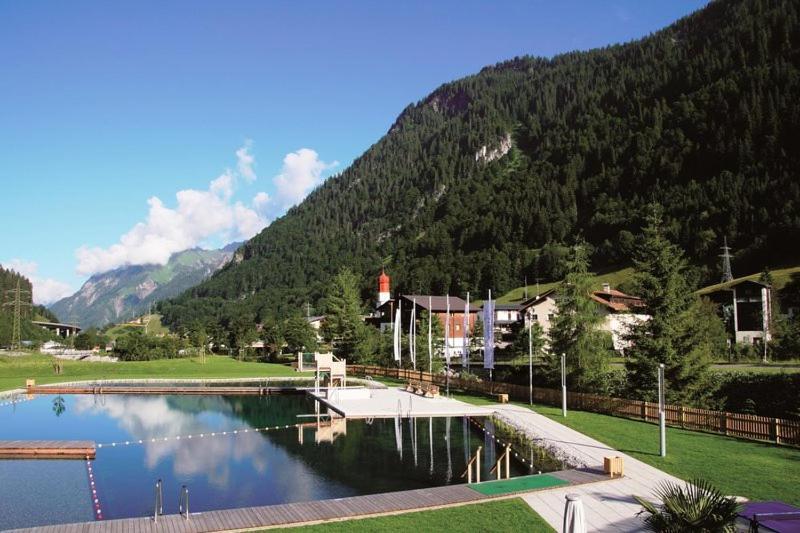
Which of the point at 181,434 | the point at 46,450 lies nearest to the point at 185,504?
the point at 46,450

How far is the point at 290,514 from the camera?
16.3 meters

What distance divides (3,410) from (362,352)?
36828 millimetres

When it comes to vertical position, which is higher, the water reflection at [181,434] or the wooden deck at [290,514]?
the wooden deck at [290,514]

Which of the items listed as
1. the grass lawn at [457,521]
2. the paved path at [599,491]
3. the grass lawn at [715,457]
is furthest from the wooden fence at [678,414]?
the grass lawn at [457,521]

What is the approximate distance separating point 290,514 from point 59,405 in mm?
36938

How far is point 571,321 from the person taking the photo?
1564 inches

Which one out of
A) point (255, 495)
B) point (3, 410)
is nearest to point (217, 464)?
point (255, 495)

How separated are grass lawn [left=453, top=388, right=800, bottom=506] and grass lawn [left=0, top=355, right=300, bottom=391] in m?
43.4

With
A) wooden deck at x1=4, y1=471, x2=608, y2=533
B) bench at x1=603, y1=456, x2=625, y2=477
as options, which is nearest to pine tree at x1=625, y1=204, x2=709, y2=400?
bench at x1=603, y1=456, x2=625, y2=477

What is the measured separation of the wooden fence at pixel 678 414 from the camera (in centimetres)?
2517

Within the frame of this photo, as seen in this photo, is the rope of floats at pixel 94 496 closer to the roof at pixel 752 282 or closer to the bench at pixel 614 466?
the bench at pixel 614 466

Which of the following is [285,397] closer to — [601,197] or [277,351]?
[277,351]

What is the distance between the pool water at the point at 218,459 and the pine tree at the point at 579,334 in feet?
26.7

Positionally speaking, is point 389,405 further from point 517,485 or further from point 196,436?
point 517,485
